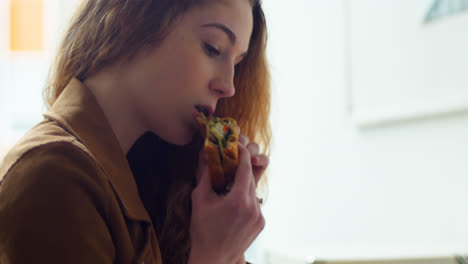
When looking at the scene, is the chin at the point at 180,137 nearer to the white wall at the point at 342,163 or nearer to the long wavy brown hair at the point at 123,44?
the long wavy brown hair at the point at 123,44

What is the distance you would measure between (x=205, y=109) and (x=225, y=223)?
8.8 inches

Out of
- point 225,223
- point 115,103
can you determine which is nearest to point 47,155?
point 115,103

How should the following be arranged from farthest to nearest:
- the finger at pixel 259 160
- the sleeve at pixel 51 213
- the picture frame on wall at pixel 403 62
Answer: the picture frame on wall at pixel 403 62
the finger at pixel 259 160
the sleeve at pixel 51 213

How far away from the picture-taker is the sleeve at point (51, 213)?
0.59 meters

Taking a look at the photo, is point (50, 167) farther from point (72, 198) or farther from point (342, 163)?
point (342, 163)

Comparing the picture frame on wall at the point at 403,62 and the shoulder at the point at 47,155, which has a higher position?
the picture frame on wall at the point at 403,62

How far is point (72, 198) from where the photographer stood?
0.63 metres

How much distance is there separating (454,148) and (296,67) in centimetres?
100

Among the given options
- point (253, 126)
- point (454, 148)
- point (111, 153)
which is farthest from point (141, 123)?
point (454, 148)

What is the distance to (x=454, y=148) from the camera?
179 cm

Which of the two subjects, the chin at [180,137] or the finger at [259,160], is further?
the finger at [259,160]

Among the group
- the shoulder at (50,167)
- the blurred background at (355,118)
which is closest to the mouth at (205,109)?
the shoulder at (50,167)

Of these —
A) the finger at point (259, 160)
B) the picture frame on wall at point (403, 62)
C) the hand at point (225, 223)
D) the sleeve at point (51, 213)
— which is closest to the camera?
the sleeve at point (51, 213)

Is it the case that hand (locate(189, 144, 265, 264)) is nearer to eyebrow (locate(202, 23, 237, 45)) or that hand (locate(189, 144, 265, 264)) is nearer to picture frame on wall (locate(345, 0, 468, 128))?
eyebrow (locate(202, 23, 237, 45))
